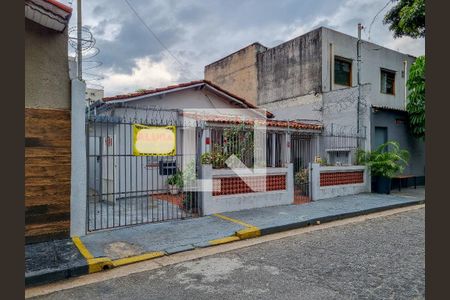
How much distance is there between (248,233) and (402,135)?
1170cm

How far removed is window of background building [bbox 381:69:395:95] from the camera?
16719 mm

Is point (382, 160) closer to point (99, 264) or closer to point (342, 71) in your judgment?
point (342, 71)

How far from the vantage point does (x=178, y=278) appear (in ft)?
15.0

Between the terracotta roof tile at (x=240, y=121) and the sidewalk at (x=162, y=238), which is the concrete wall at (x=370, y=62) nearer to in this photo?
the terracotta roof tile at (x=240, y=121)

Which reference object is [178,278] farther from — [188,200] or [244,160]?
[244,160]

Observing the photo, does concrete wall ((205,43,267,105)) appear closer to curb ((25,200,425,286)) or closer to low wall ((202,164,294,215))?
low wall ((202,164,294,215))

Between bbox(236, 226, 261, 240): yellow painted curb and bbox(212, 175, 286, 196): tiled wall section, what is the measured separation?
1.85 meters

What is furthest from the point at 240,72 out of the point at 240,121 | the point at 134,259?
the point at 134,259

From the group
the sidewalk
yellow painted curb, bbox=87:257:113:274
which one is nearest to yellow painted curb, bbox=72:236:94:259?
the sidewalk

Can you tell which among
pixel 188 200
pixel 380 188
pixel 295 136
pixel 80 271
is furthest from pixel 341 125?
pixel 80 271

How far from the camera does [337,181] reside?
37.4 ft

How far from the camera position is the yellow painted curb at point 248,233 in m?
6.61

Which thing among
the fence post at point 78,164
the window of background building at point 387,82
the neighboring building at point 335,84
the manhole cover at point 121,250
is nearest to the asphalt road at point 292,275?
the manhole cover at point 121,250

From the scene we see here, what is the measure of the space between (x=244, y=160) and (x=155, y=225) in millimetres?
3326
